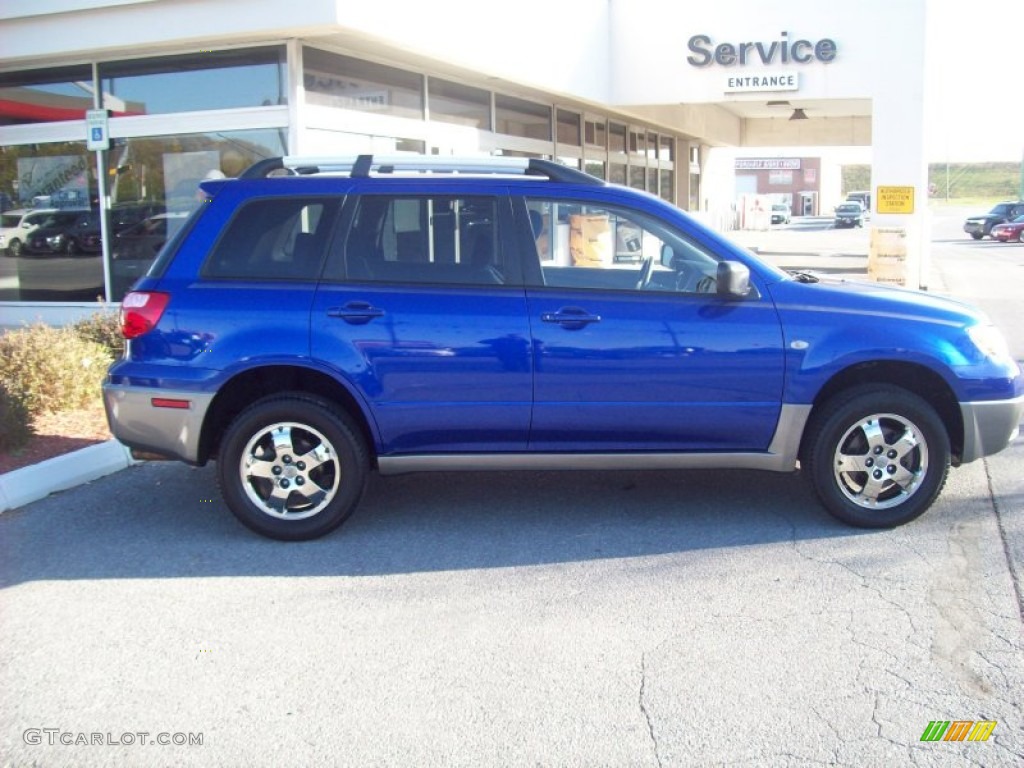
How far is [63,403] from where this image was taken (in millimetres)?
8094

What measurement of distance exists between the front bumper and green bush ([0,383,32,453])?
5.91 meters

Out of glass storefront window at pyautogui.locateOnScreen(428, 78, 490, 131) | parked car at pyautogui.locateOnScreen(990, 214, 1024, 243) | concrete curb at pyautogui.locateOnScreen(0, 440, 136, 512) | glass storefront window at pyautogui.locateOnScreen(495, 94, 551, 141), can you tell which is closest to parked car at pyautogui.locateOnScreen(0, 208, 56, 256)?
glass storefront window at pyautogui.locateOnScreen(428, 78, 490, 131)

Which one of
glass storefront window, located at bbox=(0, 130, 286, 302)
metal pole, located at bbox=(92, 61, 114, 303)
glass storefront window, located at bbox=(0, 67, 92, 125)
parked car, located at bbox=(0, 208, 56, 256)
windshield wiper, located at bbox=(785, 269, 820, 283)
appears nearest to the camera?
windshield wiper, located at bbox=(785, 269, 820, 283)

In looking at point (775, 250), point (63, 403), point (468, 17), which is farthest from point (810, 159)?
point (63, 403)

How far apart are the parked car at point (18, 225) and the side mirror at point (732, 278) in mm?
10332

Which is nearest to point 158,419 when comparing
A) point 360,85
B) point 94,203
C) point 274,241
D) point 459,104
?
point 274,241

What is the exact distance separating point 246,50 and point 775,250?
26.9 meters

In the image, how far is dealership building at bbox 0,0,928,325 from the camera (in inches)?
432

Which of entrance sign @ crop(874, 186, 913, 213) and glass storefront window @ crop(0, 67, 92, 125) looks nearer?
glass storefront window @ crop(0, 67, 92, 125)

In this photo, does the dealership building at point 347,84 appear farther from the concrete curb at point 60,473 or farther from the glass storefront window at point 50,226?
the concrete curb at point 60,473

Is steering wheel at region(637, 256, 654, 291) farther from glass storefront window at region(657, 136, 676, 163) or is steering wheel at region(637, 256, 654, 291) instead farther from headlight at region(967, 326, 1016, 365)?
glass storefront window at region(657, 136, 676, 163)

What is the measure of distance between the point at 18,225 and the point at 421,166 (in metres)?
9.28

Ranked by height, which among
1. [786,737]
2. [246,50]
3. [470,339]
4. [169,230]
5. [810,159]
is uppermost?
[810,159]

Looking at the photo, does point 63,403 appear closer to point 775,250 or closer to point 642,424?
point 642,424
